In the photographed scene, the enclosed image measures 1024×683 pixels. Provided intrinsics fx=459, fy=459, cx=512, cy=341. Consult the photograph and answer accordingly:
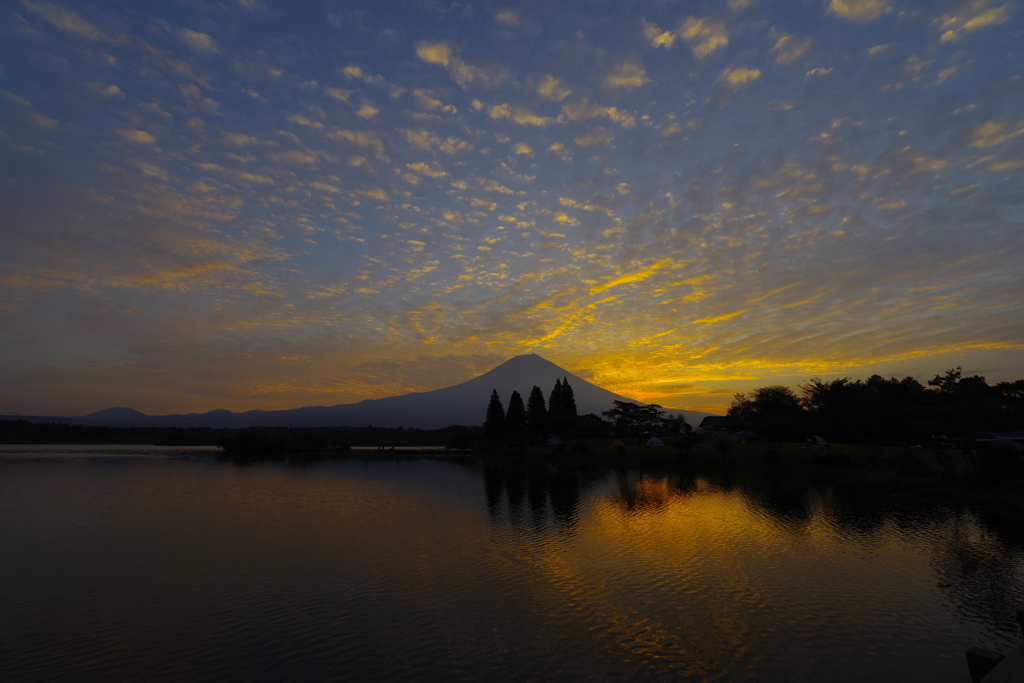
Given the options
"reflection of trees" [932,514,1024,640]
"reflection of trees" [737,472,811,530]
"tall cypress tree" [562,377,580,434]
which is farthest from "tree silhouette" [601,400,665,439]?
"reflection of trees" [932,514,1024,640]

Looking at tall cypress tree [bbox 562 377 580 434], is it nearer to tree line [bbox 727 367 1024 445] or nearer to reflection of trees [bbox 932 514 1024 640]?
tree line [bbox 727 367 1024 445]

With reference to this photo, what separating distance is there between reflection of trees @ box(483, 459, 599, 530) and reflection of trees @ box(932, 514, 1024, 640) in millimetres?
14893

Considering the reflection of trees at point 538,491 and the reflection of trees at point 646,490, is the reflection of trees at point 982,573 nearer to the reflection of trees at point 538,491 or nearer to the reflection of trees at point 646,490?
the reflection of trees at point 646,490

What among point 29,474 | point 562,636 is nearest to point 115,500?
point 29,474

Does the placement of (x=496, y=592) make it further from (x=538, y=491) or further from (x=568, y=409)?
(x=568, y=409)

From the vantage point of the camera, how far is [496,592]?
46.7ft

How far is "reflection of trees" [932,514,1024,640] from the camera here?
43.0ft

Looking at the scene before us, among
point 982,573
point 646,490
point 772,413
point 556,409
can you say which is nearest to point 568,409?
point 556,409

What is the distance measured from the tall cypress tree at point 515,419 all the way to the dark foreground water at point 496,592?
62.4 meters

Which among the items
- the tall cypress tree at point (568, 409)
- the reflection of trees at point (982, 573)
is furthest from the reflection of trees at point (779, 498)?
the tall cypress tree at point (568, 409)

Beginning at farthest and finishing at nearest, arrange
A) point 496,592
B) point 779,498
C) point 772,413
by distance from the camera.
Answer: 1. point 772,413
2. point 779,498
3. point 496,592

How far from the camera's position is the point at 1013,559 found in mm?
17922

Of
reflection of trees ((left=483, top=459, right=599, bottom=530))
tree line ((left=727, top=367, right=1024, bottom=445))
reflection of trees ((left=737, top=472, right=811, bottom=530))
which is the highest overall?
tree line ((left=727, top=367, right=1024, bottom=445))

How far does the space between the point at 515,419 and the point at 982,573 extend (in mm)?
77218
